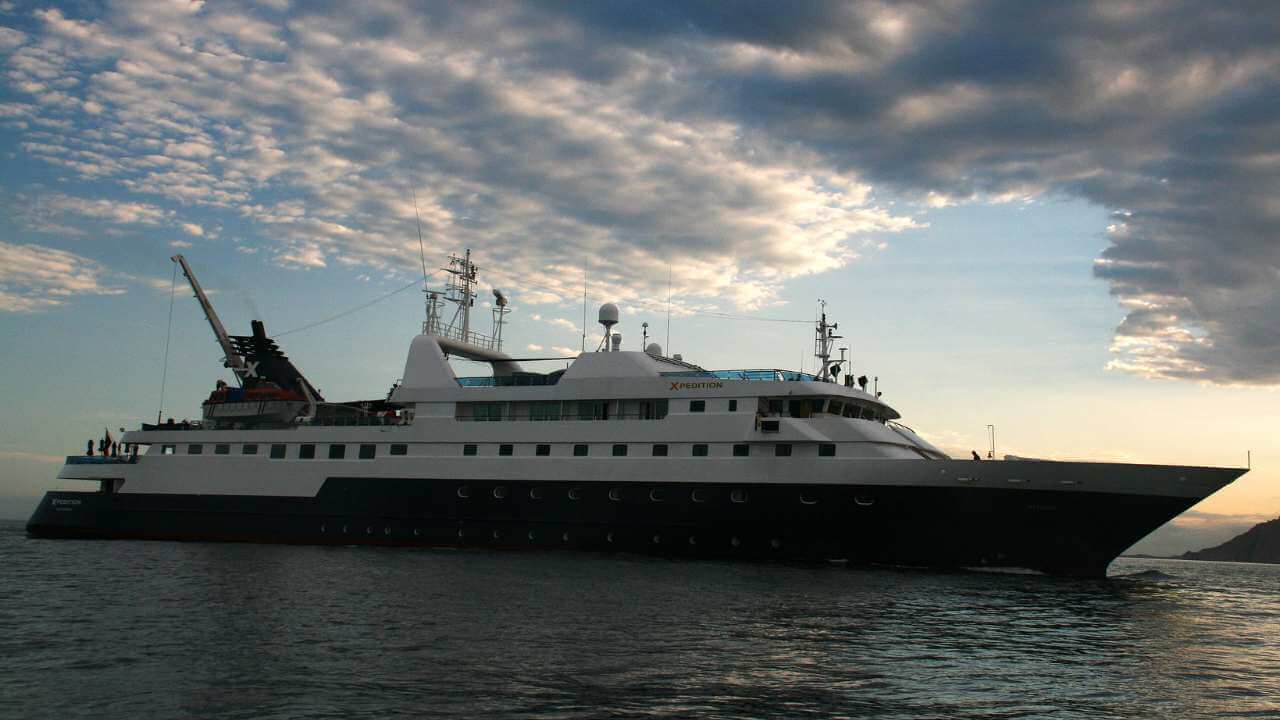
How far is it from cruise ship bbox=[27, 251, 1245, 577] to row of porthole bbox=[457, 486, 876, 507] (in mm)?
66

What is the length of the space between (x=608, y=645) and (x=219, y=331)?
36.3 metres

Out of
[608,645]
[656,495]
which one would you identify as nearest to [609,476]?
[656,495]

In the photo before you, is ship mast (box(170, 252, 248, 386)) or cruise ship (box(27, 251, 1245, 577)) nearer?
cruise ship (box(27, 251, 1245, 577))

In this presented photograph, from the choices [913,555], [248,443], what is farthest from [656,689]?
[248,443]

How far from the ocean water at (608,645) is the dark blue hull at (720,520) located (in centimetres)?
215

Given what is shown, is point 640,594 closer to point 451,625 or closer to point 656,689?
point 451,625

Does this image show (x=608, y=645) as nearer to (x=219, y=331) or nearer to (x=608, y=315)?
(x=608, y=315)

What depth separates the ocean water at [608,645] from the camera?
12.5 meters

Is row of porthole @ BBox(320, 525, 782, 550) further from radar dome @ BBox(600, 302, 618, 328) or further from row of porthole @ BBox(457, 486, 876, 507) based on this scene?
radar dome @ BBox(600, 302, 618, 328)

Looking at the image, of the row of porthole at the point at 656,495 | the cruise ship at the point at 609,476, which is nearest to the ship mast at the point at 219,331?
the cruise ship at the point at 609,476

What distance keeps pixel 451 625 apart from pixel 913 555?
57.9ft

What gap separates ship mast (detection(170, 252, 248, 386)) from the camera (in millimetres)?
45000

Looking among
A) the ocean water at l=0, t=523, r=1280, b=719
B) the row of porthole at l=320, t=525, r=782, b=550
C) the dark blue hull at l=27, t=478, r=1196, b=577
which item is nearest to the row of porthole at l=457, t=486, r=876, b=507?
the dark blue hull at l=27, t=478, r=1196, b=577

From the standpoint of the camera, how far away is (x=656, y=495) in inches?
1297
